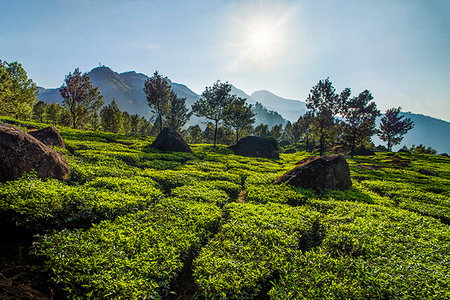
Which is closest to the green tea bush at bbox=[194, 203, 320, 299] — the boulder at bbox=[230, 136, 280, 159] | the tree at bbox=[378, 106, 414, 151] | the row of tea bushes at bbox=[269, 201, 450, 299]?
the row of tea bushes at bbox=[269, 201, 450, 299]

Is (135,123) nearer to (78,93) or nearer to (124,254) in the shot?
(78,93)

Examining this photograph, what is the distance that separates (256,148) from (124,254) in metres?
33.2

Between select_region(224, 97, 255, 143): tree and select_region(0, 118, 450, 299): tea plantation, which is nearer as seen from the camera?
select_region(0, 118, 450, 299): tea plantation

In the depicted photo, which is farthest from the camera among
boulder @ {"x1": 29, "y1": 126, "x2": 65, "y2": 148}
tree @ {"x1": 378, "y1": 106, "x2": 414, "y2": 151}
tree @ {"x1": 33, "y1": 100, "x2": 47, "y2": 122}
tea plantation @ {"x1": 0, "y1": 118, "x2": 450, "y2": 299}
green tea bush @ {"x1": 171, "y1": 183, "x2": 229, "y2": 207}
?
tree @ {"x1": 378, "y1": 106, "x2": 414, "y2": 151}

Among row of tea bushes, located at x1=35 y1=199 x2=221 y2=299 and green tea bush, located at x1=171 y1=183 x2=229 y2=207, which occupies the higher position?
green tea bush, located at x1=171 y1=183 x2=229 y2=207

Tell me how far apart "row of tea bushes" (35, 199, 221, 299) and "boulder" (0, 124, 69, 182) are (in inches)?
176

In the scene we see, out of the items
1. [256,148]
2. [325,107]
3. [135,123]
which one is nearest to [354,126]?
[325,107]

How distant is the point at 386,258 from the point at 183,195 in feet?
26.9

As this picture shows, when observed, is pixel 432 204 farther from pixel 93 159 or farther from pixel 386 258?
pixel 93 159

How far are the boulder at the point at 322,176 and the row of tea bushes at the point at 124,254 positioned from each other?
870cm

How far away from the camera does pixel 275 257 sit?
548 centimetres

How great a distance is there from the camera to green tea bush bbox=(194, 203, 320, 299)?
4.50m

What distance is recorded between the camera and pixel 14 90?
3347 centimetres

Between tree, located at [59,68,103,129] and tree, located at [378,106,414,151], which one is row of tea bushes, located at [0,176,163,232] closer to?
tree, located at [59,68,103,129]
